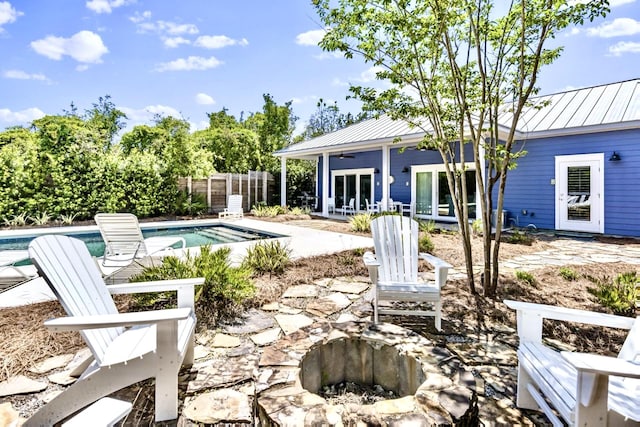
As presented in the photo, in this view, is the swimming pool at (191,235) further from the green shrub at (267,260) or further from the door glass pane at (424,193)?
the door glass pane at (424,193)

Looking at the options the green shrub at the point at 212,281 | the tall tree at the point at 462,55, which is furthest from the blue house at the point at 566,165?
the green shrub at the point at 212,281

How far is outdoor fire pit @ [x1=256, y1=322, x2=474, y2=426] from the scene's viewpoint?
141 centimetres

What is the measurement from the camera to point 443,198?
41.1ft

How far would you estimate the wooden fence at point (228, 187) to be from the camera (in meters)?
14.4

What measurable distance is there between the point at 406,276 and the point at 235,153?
15.2 m

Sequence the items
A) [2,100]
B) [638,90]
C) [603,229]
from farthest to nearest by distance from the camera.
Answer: [2,100], [638,90], [603,229]

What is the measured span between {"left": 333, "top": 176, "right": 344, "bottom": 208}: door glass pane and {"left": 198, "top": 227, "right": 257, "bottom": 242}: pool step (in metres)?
6.44

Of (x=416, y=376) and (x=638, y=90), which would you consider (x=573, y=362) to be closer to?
(x=416, y=376)

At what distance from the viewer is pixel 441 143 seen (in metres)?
4.13

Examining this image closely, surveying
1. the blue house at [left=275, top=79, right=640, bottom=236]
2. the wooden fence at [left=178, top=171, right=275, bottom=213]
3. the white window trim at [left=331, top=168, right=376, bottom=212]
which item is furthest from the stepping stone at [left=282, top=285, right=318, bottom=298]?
the wooden fence at [left=178, top=171, right=275, bottom=213]

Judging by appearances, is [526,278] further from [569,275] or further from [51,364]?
[51,364]

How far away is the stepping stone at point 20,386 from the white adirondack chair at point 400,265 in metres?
2.57

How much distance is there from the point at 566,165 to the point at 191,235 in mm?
11098

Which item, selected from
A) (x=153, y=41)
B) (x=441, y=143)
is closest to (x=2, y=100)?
(x=153, y=41)
